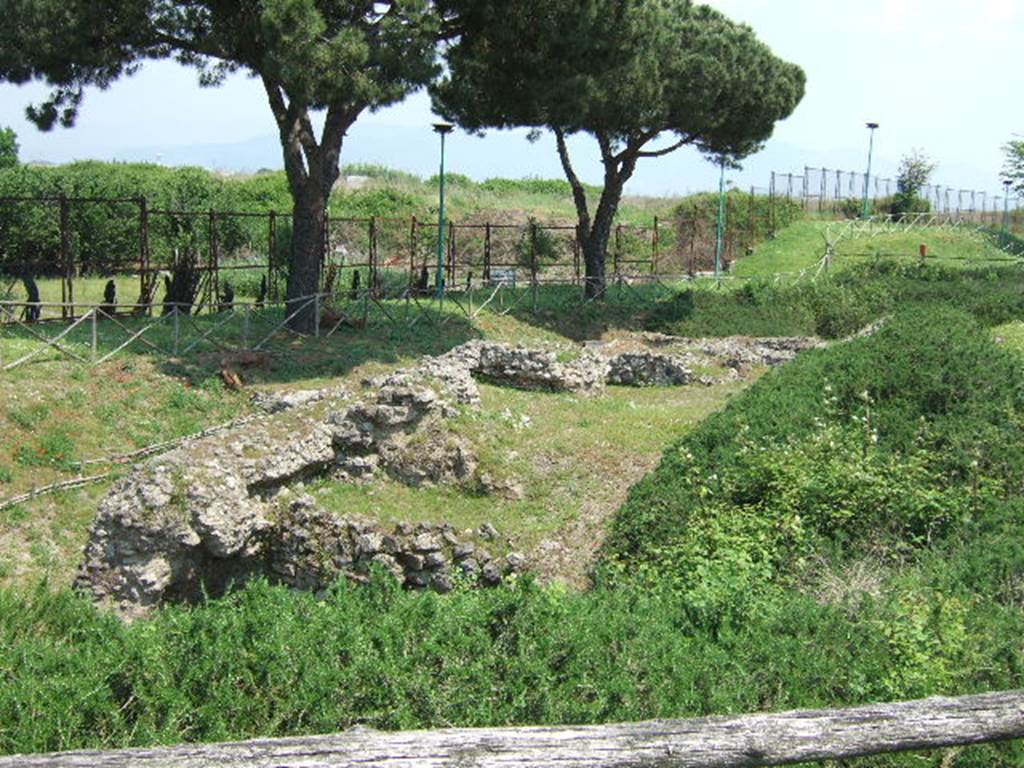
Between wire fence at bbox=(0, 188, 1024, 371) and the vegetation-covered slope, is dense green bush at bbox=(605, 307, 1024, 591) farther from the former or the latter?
wire fence at bbox=(0, 188, 1024, 371)

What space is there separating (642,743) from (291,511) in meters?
8.86

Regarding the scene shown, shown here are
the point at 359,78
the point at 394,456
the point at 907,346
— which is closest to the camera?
the point at 394,456

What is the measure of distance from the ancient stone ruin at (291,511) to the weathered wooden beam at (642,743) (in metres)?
5.37

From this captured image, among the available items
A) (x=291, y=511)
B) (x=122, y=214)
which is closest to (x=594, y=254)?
(x=122, y=214)

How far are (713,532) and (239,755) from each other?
317 inches

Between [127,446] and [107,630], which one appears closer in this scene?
[107,630]

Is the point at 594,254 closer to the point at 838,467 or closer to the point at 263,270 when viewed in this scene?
the point at 263,270

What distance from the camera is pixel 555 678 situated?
7945 millimetres

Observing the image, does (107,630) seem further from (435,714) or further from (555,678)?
(555,678)

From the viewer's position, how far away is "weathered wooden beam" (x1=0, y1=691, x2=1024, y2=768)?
4660mm

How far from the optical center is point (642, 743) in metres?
4.89

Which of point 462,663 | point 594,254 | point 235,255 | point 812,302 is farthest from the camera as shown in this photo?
point 235,255

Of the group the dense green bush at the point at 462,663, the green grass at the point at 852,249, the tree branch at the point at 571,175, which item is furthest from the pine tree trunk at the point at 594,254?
the dense green bush at the point at 462,663

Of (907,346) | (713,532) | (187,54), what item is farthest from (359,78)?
(713,532)
